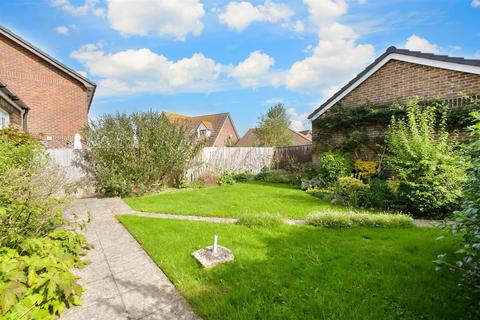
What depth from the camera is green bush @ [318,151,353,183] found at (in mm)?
10742

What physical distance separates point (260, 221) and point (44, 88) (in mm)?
16407

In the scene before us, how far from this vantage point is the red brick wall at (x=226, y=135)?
34513mm

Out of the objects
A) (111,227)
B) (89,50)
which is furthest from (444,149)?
(89,50)

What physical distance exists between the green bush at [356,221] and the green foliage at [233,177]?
302 inches

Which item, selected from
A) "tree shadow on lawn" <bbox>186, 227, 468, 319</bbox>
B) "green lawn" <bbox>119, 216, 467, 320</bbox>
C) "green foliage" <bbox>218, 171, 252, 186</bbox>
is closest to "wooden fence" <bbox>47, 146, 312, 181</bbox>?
"green foliage" <bbox>218, 171, 252, 186</bbox>

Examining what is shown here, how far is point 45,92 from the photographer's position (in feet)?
51.7

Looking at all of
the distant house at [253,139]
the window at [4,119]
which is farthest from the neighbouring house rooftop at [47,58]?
the distant house at [253,139]

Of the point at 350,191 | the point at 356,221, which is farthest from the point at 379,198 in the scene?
the point at 356,221

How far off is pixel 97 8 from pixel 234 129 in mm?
32165

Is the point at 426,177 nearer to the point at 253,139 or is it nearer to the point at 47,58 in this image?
the point at 47,58

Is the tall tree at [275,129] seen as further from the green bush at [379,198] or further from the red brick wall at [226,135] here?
the green bush at [379,198]

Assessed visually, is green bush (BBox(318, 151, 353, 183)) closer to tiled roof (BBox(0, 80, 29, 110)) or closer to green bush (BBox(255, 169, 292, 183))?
green bush (BBox(255, 169, 292, 183))

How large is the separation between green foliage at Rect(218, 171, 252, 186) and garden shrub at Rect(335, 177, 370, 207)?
5.58 m

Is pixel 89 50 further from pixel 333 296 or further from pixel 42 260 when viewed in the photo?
pixel 333 296
